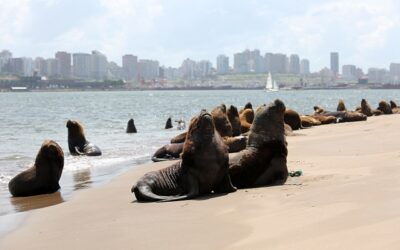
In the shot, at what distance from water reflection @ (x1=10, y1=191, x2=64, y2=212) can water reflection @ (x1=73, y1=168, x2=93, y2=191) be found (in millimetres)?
579

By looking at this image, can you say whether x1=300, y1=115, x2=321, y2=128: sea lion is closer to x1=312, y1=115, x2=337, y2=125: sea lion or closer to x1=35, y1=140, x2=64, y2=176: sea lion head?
x1=312, y1=115, x2=337, y2=125: sea lion

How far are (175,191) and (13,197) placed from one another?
315cm

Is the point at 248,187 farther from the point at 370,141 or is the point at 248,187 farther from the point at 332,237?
the point at 370,141

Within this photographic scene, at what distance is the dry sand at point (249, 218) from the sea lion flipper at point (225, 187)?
12cm

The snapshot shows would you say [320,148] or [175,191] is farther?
[320,148]

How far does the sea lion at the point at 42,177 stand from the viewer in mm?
10562

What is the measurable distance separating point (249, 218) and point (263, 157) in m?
2.89

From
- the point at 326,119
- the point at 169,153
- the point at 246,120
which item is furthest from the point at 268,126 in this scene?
the point at 326,119

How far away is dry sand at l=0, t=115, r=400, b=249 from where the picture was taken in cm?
529

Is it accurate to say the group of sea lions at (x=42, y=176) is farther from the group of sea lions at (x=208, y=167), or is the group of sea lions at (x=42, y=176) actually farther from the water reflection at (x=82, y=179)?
the water reflection at (x=82, y=179)

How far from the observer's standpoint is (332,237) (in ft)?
16.8

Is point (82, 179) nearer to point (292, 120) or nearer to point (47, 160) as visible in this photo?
point (47, 160)

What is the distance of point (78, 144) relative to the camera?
702 inches

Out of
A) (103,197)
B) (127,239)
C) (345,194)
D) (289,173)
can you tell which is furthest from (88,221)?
(289,173)
